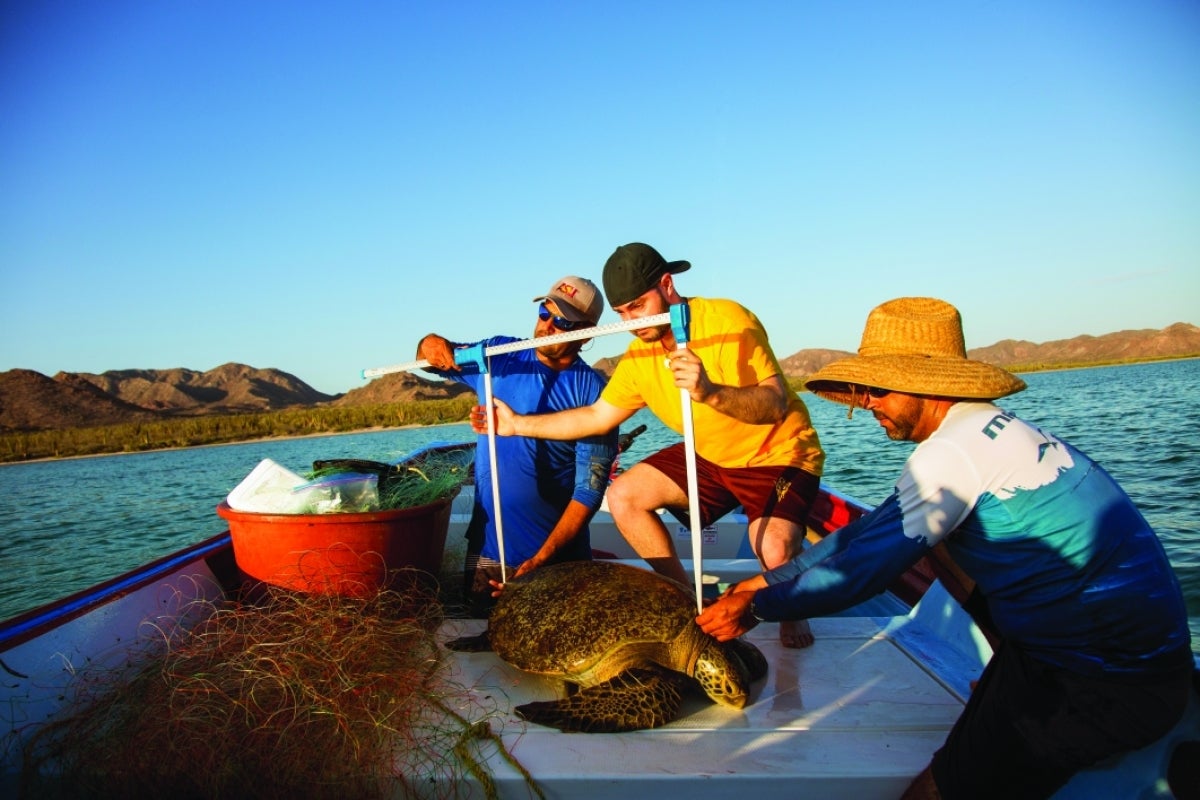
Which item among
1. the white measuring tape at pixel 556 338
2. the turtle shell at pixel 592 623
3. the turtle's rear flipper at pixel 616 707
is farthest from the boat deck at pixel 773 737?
the white measuring tape at pixel 556 338

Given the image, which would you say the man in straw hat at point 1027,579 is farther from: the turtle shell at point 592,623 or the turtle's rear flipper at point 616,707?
the turtle shell at point 592,623

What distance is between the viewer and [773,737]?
90.4 inches

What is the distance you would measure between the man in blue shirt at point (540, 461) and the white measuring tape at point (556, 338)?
0.18m

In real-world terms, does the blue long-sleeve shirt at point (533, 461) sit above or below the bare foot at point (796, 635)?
above

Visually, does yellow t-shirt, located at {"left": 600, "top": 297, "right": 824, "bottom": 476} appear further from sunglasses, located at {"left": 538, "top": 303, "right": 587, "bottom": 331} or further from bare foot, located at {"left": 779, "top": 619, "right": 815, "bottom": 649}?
bare foot, located at {"left": 779, "top": 619, "right": 815, "bottom": 649}

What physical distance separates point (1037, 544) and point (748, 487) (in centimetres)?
172

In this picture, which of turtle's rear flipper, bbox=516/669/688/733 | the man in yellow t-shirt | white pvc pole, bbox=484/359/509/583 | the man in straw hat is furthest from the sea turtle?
the man in straw hat

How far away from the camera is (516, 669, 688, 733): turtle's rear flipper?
2.35 metres

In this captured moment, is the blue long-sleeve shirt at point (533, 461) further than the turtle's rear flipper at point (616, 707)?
Yes

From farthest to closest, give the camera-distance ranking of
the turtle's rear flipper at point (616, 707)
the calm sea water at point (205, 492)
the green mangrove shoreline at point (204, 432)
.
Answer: the green mangrove shoreline at point (204, 432) → the calm sea water at point (205, 492) → the turtle's rear flipper at point (616, 707)

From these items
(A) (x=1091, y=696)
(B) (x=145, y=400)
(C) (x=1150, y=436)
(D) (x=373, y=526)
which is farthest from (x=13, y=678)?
(B) (x=145, y=400)

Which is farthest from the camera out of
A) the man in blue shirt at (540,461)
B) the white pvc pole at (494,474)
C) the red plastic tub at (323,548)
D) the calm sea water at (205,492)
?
the calm sea water at (205,492)

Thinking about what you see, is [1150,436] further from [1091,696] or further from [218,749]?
[218,749]

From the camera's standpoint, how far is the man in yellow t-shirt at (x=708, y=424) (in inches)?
128
